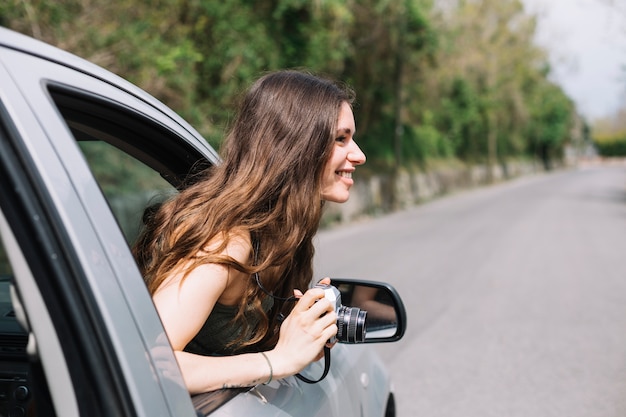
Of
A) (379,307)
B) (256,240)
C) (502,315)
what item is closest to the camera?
(256,240)

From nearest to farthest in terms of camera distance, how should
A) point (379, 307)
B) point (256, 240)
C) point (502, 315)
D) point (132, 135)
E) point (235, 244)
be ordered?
point (235, 244) → point (256, 240) → point (132, 135) → point (379, 307) → point (502, 315)

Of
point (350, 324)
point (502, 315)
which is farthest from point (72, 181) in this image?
Result: point (502, 315)

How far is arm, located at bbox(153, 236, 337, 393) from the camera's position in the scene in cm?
132

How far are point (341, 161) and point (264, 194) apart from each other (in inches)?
10.0

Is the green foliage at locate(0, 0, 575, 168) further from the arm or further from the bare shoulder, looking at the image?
the arm

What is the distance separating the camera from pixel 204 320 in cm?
137

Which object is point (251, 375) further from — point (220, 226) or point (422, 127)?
point (422, 127)

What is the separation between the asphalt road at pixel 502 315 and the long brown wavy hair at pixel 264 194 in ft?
5.34

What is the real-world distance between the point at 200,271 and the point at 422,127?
107 feet

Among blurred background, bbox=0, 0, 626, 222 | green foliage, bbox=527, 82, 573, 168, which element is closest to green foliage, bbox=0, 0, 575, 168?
blurred background, bbox=0, 0, 626, 222

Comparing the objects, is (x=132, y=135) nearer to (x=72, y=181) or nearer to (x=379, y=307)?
(x=72, y=181)

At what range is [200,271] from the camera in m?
1.36

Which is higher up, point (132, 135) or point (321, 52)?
point (321, 52)

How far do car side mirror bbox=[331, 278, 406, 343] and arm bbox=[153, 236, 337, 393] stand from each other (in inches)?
16.1
